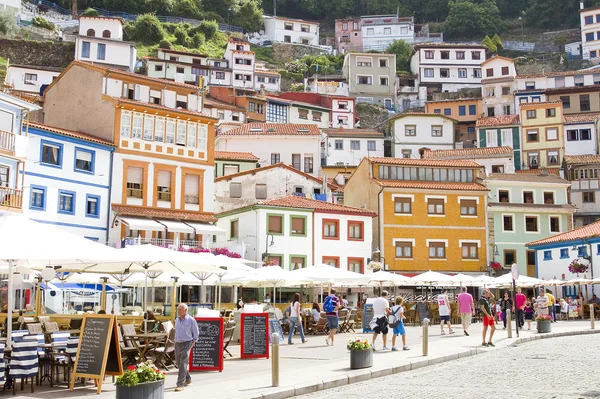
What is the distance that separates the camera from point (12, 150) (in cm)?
3681

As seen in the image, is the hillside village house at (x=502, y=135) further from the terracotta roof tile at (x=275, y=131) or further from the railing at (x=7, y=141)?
the railing at (x=7, y=141)

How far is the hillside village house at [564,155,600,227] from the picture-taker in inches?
2749

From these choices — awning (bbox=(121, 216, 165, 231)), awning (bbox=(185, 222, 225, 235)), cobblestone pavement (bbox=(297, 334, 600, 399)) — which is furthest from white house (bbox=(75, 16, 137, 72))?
cobblestone pavement (bbox=(297, 334, 600, 399))

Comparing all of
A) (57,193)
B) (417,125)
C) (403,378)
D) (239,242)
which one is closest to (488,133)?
(417,125)

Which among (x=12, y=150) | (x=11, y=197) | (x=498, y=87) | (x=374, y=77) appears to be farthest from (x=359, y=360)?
(x=374, y=77)

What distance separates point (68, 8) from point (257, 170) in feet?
236

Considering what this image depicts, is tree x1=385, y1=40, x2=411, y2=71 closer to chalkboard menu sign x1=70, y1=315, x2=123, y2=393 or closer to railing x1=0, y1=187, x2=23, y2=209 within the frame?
railing x1=0, y1=187, x2=23, y2=209

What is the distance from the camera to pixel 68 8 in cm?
11325

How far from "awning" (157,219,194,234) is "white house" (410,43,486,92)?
6662cm

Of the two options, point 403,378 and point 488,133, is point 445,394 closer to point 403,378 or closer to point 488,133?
point 403,378

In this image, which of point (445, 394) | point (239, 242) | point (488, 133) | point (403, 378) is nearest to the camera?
point (445, 394)

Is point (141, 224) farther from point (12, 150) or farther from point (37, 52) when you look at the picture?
point (37, 52)

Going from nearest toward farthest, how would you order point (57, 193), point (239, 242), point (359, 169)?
point (57, 193) → point (239, 242) → point (359, 169)

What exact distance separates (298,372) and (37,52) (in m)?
85.0
